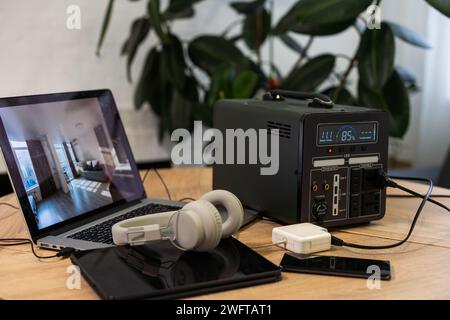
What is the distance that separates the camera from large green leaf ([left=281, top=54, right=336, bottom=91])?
198 cm

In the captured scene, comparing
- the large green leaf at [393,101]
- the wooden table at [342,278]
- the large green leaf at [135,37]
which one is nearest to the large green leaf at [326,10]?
the large green leaf at [393,101]

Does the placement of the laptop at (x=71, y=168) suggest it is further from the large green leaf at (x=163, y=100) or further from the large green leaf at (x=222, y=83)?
the large green leaf at (x=163, y=100)

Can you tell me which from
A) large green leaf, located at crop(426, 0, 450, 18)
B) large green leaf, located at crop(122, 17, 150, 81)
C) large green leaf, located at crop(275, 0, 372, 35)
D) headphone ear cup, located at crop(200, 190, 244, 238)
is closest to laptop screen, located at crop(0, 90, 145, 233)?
headphone ear cup, located at crop(200, 190, 244, 238)

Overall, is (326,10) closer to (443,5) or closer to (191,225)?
(443,5)

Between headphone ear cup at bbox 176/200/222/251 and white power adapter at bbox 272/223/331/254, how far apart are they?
5.4 inches

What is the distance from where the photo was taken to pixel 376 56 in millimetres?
1803

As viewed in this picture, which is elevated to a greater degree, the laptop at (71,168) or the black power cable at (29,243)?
the laptop at (71,168)

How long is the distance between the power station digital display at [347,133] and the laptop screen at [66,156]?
448mm

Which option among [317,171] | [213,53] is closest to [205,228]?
[317,171]

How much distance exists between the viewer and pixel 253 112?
1176 millimetres

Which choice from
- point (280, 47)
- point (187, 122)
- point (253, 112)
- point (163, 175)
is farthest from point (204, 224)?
point (280, 47)

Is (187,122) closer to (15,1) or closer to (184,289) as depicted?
(15,1)

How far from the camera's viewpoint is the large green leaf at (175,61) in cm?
223

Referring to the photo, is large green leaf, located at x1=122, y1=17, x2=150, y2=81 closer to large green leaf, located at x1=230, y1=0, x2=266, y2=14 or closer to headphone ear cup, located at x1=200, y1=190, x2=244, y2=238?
large green leaf, located at x1=230, y1=0, x2=266, y2=14
